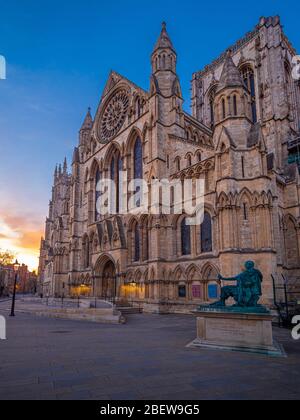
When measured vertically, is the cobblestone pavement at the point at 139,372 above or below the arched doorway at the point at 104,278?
below

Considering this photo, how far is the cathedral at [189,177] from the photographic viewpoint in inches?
839

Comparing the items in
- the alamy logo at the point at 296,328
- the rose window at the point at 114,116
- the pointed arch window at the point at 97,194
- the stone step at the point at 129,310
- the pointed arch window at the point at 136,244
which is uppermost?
the rose window at the point at 114,116

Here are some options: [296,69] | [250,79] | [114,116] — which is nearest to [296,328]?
[114,116]

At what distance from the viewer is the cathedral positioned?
21.3 m

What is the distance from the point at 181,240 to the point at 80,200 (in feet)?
69.5

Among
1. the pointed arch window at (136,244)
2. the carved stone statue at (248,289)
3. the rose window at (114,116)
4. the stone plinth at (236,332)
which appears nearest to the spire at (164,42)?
the rose window at (114,116)

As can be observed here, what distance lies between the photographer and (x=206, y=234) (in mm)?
24859

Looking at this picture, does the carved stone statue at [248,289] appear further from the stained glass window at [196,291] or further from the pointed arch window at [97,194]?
the pointed arch window at [97,194]

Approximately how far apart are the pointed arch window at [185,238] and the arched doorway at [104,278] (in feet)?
37.6

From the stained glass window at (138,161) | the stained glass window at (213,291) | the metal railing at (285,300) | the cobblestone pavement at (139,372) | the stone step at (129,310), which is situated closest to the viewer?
the cobblestone pavement at (139,372)

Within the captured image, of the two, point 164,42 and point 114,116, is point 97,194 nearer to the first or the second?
point 114,116

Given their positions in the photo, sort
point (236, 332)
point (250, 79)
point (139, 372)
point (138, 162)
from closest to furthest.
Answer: point (139, 372) → point (236, 332) → point (138, 162) → point (250, 79)

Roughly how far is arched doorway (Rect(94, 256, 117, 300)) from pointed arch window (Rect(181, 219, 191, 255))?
1147 centimetres

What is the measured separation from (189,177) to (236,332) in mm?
17834
